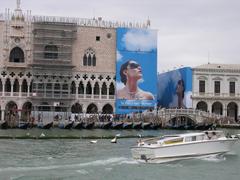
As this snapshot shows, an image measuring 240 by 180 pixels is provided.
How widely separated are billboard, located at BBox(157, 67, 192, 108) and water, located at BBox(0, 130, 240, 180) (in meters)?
36.1

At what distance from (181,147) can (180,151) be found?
0.59 ft

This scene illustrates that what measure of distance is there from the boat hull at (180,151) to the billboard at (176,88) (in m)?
40.5

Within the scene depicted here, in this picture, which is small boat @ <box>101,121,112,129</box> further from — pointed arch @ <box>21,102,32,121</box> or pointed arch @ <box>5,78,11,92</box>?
pointed arch @ <box>5,78,11,92</box>

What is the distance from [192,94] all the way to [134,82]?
7931mm

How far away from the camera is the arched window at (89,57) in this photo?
6538 centimetres

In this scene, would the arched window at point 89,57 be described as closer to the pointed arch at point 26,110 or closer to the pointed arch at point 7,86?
the pointed arch at point 26,110

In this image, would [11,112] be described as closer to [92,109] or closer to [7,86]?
[7,86]

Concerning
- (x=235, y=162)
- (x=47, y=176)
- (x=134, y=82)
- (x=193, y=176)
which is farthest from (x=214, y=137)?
(x=134, y=82)

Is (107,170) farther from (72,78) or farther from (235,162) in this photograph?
(72,78)

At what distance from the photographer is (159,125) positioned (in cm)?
5938

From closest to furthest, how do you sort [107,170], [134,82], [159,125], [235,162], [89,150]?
[107,170], [235,162], [89,150], [159,125], [134,82]

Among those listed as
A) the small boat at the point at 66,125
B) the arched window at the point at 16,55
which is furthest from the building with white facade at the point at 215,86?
the arched window at the point at 16,55

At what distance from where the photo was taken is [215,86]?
228 ft

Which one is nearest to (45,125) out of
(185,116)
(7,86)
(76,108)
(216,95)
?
(76,108)
